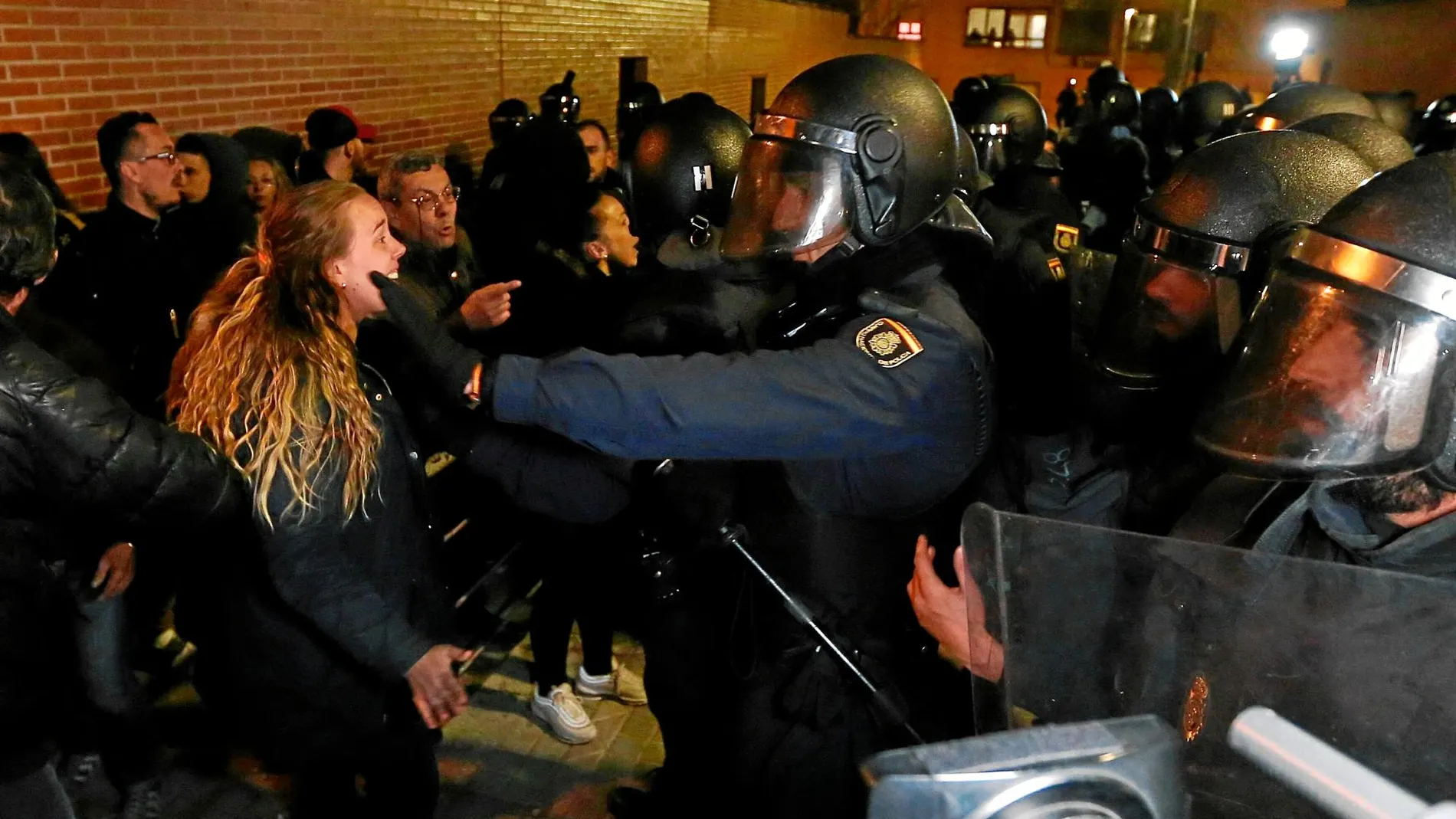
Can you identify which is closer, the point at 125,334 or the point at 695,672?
the point at 695,672

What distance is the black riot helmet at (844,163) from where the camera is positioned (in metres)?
2.18

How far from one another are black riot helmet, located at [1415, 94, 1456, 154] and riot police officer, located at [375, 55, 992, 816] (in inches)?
274

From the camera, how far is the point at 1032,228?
4.30m

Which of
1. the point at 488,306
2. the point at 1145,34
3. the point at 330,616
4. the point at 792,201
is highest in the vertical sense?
the point at 1145,34

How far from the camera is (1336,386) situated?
149 centimetres

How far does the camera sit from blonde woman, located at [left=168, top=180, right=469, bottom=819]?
2076 mm

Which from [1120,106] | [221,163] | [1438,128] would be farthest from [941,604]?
[1120,106]

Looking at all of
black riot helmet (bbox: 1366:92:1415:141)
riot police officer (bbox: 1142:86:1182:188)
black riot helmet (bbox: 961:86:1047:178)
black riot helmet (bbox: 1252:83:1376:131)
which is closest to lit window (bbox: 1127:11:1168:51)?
riot police officer (bbox: 1142:86:1182:188)

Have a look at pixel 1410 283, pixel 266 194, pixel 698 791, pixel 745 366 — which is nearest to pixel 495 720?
pixel 698 791

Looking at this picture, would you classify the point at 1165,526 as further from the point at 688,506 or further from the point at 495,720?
the point at 495,720

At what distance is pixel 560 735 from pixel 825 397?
231cm

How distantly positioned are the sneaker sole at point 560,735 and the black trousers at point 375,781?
109 cm

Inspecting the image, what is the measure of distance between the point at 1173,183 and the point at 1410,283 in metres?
1.26

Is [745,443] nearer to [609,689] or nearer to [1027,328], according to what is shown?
[1027,328]
